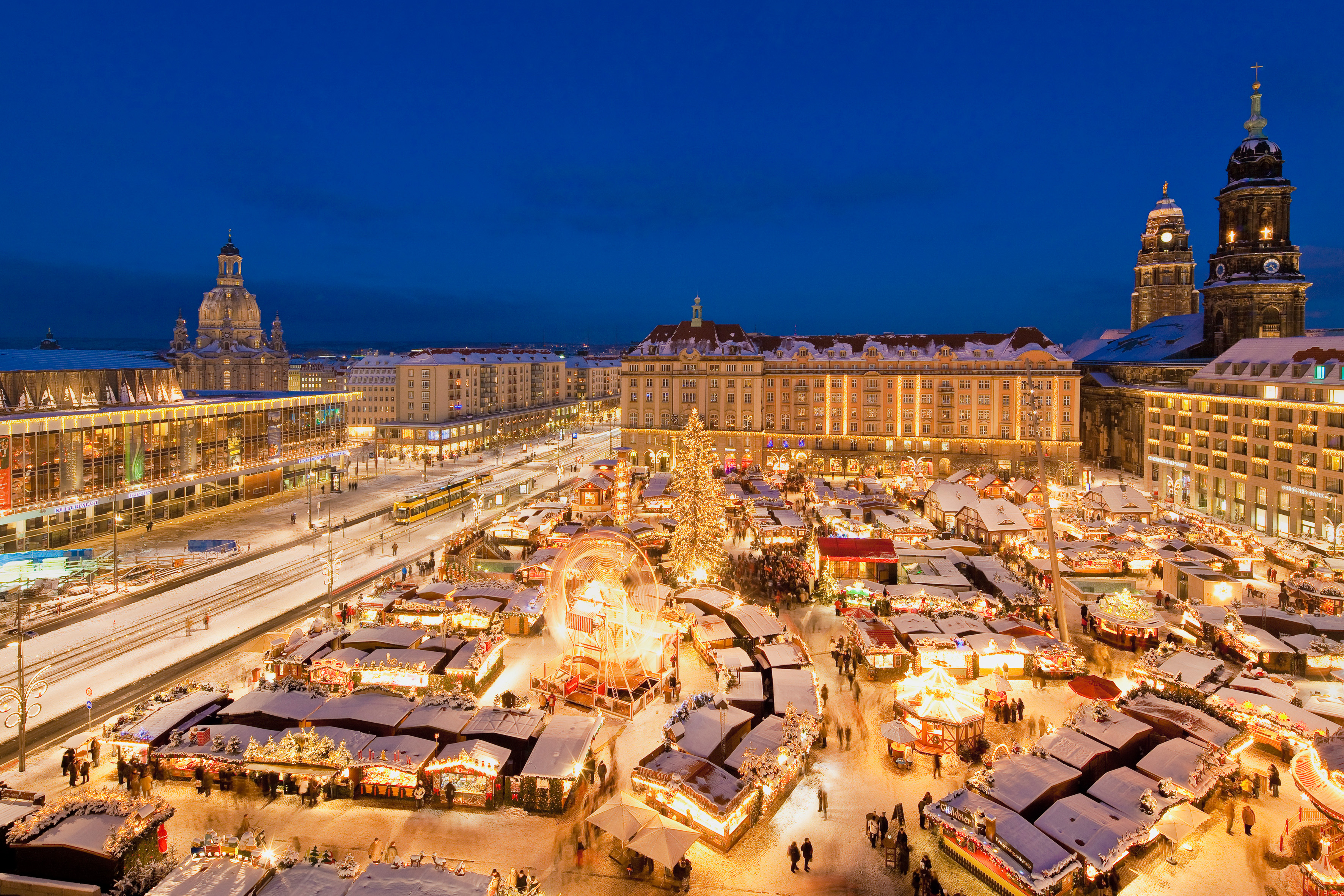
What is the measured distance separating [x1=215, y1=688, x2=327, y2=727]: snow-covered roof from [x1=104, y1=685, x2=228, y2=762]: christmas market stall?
66 centimetres

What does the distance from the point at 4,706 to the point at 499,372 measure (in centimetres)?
10216

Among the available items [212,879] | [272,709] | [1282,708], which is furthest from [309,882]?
[1282,708]

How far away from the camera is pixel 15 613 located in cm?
3897

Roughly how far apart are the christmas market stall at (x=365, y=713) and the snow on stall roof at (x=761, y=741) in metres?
11.2

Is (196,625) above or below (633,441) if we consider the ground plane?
below

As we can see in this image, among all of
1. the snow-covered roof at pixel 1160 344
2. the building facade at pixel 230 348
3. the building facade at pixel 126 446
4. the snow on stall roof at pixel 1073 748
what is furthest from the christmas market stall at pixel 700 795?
the building facade at pixel 230 348

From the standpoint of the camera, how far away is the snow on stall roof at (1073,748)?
886 inches

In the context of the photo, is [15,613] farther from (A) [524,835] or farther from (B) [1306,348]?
(B) [1306,348]

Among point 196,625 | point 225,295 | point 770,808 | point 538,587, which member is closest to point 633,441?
point 538,587

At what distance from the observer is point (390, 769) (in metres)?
22.7

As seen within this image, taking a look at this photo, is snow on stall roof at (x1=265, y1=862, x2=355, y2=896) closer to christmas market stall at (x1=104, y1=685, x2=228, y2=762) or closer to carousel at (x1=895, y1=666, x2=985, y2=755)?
christmas market stall at (x1=104, y1=685, x2=228, y2=762)

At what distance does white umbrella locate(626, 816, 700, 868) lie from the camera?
61.7 ft

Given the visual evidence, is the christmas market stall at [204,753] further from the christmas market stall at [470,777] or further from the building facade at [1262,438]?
the building facade at [1262,438]

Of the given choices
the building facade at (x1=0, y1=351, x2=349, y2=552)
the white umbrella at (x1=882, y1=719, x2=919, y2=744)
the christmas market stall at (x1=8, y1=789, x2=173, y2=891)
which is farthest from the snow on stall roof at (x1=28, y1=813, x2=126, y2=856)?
the building facade at (x1=0, y1=351, x2=349, y2=552)
